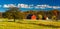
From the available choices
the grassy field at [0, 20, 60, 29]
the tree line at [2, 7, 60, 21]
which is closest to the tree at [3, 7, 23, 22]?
the tree line at [2, 7, 60, 21]

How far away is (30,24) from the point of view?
7.91 ft

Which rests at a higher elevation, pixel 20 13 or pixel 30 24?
pixel 20 13

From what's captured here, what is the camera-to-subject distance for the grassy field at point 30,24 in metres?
2.36

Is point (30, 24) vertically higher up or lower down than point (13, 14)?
lower down

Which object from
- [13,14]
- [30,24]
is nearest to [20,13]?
[13,14]

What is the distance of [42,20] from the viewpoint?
242 cm

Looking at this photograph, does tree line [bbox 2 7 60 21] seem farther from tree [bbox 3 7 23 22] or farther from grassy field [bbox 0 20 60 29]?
grassy field [bbox 0 20 60 29]

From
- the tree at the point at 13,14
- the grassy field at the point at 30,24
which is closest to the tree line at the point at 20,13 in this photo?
the tree at the point at 13,14

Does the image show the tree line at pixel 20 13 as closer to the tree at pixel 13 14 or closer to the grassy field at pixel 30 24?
the tree at pixel 13 14

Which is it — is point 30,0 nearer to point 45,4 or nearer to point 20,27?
point 45,4

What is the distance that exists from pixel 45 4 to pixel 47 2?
48 millimetres

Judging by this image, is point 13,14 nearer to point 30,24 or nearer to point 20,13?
point 20,13

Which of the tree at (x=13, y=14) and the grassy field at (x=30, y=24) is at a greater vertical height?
the tree at (x=13, y=14)

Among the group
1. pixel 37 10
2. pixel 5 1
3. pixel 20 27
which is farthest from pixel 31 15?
pixel 5 1
